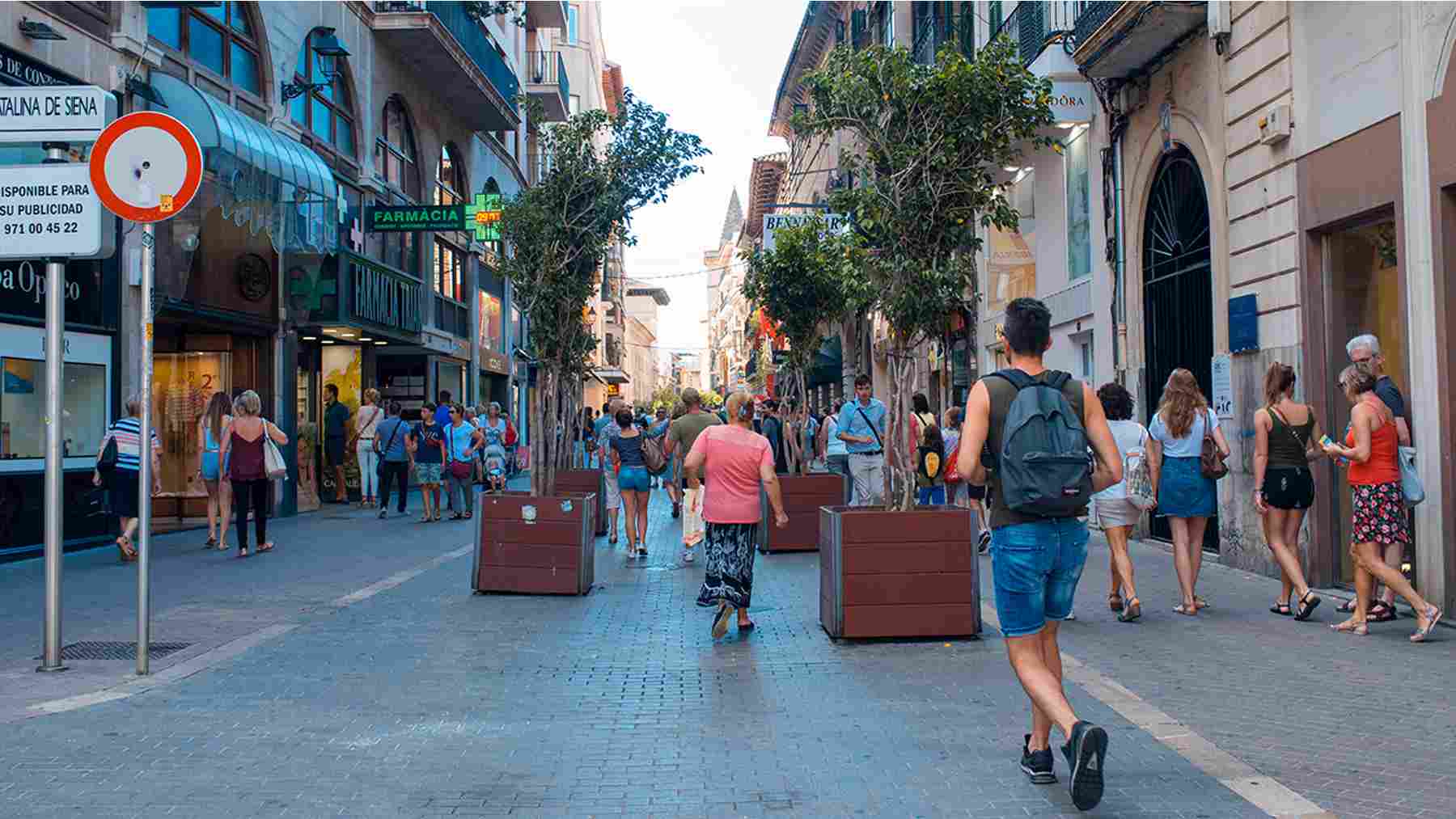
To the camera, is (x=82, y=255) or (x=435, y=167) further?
(x=435, y=167)

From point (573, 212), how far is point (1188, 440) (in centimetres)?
673

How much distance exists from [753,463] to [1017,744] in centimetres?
377

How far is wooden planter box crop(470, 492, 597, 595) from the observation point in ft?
34.8

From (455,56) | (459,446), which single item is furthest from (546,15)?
(459,446)

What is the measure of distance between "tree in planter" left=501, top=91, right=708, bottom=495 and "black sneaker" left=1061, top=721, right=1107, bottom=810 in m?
8.78

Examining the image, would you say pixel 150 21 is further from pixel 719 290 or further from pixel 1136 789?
pixel 719 290

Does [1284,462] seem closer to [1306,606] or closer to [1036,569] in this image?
[1306,606]

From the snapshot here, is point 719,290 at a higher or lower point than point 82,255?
higher

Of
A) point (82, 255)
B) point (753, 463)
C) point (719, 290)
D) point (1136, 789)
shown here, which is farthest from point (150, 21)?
point (719, 290)

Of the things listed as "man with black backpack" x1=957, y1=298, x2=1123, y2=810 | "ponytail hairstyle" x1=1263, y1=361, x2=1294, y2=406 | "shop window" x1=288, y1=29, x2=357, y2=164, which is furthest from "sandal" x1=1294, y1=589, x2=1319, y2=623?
"shop window" x1=288, y1=29, x2=357, y2=164

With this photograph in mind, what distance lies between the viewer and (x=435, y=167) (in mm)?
28234

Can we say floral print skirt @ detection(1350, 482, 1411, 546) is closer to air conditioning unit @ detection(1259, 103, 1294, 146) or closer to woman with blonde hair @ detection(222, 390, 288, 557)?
air conditioning unit @ detection(1259, 103, 1294, 146)

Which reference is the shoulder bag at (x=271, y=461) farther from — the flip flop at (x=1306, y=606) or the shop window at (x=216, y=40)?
the flip flop at (x=1306, y=606)

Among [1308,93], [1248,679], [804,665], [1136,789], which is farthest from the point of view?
[1308,93]
